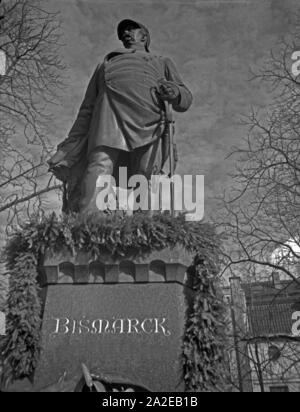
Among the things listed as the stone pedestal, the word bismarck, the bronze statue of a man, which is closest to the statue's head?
the bronze statue of a man

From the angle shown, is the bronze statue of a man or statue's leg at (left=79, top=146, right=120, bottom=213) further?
the bronze statue of a man

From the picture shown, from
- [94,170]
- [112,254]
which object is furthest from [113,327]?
[94,170]

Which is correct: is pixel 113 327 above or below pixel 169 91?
below

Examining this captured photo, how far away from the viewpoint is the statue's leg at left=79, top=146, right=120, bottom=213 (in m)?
4.29

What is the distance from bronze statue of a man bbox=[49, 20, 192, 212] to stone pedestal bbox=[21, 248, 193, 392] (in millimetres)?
1058

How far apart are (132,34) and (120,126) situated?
154 cm

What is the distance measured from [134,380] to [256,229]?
6799mm

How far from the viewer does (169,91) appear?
484 cm

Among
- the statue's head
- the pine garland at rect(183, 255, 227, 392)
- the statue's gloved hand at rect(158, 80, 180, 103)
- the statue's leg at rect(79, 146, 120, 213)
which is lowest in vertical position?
the pine garland at rect(183, 255, 227, 392)

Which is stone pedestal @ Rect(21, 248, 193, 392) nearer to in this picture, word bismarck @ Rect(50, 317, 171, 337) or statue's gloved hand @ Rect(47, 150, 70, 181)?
word bismarck @ Rect(50, 317, 171, 337)

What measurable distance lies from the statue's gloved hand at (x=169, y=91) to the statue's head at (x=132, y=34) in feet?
3.14

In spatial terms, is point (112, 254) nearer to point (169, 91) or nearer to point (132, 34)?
point (169, 91)

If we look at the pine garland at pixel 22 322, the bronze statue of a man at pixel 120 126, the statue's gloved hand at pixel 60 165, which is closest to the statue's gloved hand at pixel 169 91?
the bronze statue of a man at pixel 120 126
